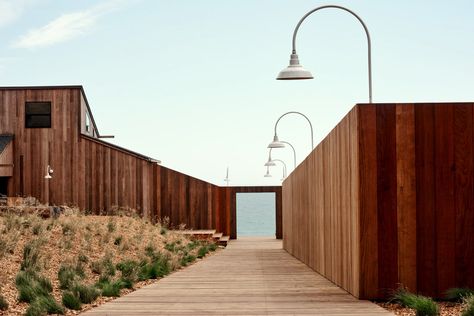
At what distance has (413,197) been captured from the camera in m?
8.14

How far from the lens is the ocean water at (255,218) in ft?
319

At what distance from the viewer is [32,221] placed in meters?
16.0

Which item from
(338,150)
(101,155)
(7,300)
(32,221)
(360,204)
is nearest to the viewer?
(360,204)

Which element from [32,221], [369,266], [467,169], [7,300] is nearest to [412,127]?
[467,169]

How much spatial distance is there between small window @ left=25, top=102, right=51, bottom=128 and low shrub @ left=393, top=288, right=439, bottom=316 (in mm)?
21733

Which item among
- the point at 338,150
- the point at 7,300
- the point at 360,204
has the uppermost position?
the point at 338,150

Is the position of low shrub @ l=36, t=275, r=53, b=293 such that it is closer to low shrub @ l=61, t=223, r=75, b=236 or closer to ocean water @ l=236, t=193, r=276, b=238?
low shrub @ l=61, t=223, r=75, b=236

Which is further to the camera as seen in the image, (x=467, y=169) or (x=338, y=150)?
(x=338, y=150)

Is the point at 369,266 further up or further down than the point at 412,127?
further down

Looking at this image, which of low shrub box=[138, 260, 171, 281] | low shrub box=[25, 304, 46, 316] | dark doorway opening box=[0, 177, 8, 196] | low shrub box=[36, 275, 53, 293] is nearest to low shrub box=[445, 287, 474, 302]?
low shrub box=[25, 304, 46, 316]

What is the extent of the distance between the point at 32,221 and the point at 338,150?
861 centimetres

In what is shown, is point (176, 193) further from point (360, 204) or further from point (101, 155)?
point (360, 204)

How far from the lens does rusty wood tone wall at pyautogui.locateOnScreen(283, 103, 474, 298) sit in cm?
809

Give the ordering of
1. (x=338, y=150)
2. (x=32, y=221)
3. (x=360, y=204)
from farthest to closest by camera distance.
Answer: (x=32, y=221)
(x=338, y=150)
(x=360, y=204)
